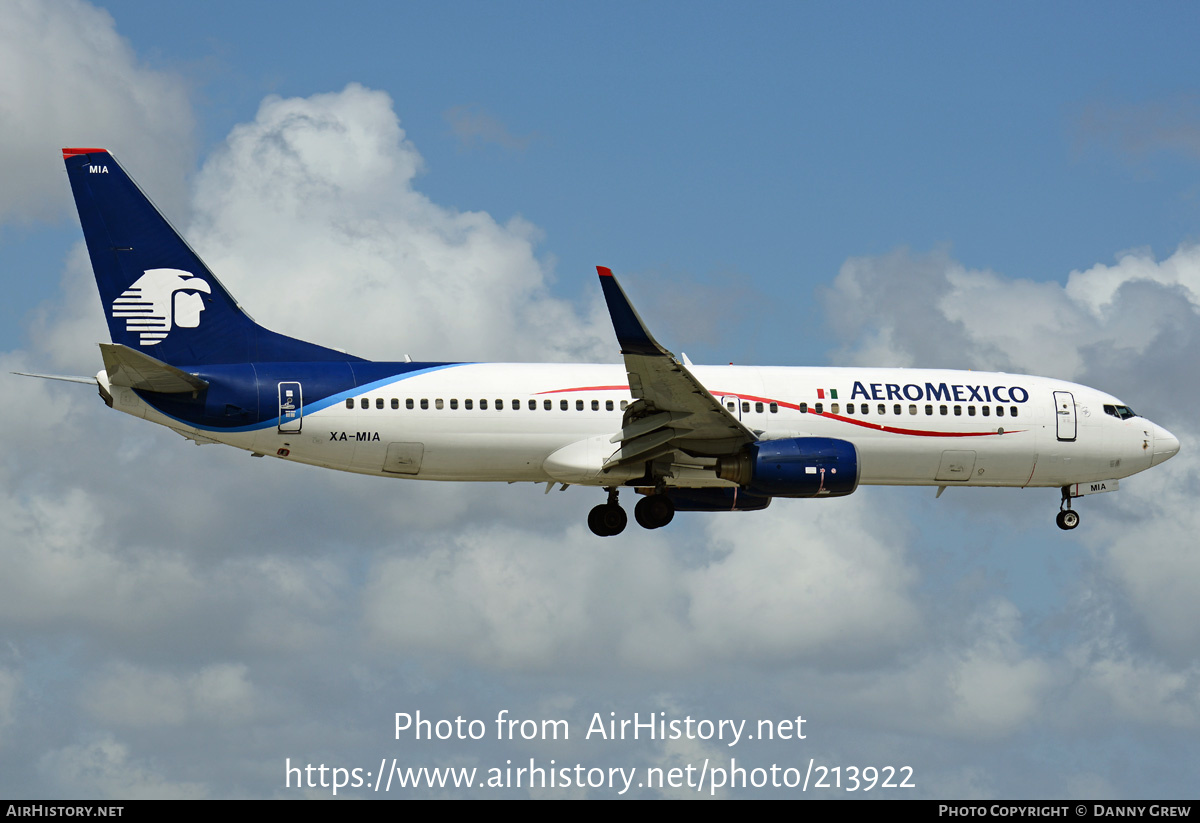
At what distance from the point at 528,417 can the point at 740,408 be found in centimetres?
581

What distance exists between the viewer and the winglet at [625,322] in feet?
111

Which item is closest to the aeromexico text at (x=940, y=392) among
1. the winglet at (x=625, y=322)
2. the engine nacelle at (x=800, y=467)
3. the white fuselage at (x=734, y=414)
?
the white fuselage at (x=734, y=414)

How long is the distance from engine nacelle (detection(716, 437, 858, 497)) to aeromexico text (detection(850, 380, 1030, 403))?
10.4 ft

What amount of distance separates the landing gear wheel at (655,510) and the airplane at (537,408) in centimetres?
6

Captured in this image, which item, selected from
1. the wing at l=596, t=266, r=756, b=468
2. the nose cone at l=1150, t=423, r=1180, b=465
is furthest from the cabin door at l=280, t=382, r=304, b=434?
the nose cone at l=1150, t=423, r=1180, b=465

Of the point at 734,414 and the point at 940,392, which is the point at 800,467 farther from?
the point at 940,392

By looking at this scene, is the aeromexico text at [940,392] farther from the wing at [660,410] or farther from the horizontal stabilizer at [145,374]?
the horizontal stabilizer at [145,374]

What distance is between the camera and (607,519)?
41.7 meters

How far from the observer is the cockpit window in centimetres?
4350

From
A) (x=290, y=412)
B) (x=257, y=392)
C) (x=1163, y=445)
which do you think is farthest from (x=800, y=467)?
(x=257, y=392)

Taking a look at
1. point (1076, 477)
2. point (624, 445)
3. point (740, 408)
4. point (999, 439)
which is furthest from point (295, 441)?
point (1076, 477)

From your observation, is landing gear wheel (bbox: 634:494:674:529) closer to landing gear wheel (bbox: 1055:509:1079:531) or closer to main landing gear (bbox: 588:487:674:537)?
main landing gear (bbox: 588:487:674:537)

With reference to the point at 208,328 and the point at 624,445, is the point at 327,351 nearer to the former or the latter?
the point at 208,328

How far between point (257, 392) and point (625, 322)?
9586 mm
